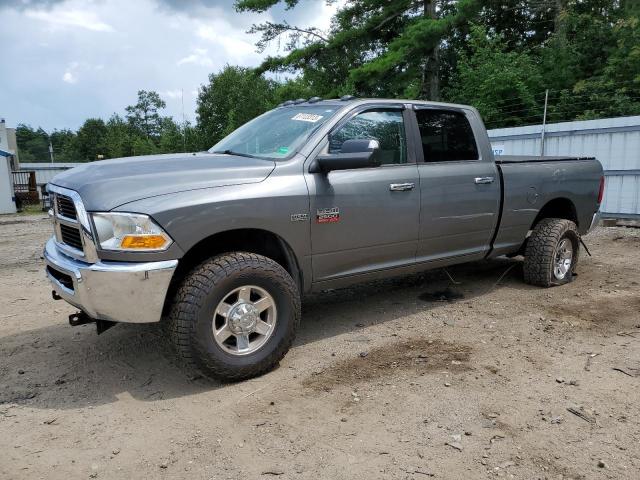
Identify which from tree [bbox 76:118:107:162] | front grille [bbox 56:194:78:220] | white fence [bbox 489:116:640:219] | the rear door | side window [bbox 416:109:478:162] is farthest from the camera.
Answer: tree [bbox 76:118:107:162]

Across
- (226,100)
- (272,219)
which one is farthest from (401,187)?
(226,100)

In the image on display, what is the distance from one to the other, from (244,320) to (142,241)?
85 cm

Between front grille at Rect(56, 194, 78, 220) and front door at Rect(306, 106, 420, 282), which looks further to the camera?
front door at Rect(306, 106, 420, 282)

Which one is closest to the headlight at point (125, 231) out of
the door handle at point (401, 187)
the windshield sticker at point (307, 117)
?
the windshield sticker at point (307, 117)

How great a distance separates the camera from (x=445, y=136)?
4891mm

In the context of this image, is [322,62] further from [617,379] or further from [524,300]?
[617,379]

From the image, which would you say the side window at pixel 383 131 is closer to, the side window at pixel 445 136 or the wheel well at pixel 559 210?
the side window at pixel 445 136

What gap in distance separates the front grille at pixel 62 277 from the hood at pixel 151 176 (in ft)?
1.91

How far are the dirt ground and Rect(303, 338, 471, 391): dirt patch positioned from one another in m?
0.01

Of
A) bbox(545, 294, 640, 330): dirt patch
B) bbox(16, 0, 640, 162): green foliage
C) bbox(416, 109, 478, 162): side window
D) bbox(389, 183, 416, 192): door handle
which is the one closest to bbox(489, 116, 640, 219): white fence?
bbox(16, 0, 640, 162): green foliage

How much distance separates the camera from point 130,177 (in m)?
3.29

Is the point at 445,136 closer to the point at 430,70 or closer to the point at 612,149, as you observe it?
the point at 612,149

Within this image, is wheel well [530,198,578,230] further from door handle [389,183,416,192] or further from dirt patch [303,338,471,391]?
dirt patch [303,338,471,391]

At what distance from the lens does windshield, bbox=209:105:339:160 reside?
13.2 feet
